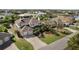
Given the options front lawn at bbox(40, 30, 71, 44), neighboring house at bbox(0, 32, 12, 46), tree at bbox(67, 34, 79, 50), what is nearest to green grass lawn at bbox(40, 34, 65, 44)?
front lawn at bbox(40, 30, 71, 44)

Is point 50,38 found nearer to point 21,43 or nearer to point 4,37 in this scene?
point 21,43

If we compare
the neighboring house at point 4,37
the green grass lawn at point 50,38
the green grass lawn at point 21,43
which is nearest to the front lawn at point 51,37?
the green grass lawn at point 50,38

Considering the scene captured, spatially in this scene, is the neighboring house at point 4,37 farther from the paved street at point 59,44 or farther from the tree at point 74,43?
the tree at point 74,43

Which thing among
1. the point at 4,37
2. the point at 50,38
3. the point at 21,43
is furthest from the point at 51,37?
the point at 4,37

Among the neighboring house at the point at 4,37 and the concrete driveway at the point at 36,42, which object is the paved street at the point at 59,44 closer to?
the concrete driveway at the point at 36,42

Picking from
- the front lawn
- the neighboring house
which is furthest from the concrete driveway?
the neighboring house

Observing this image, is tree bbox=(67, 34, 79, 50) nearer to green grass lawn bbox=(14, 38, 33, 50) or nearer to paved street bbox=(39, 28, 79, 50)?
paved street bbox=(39, 28, 79, 50)

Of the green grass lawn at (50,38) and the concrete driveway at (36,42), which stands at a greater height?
the green grass lawn at (50,38)

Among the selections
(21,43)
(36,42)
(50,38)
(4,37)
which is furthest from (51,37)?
(4,37)

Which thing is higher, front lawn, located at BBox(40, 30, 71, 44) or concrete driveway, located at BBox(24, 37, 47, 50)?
front lawn, located at BBox(40, 30, 71, 44)

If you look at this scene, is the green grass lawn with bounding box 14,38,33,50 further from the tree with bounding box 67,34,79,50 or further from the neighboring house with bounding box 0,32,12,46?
the tree with bounding box 67,34,79,50
